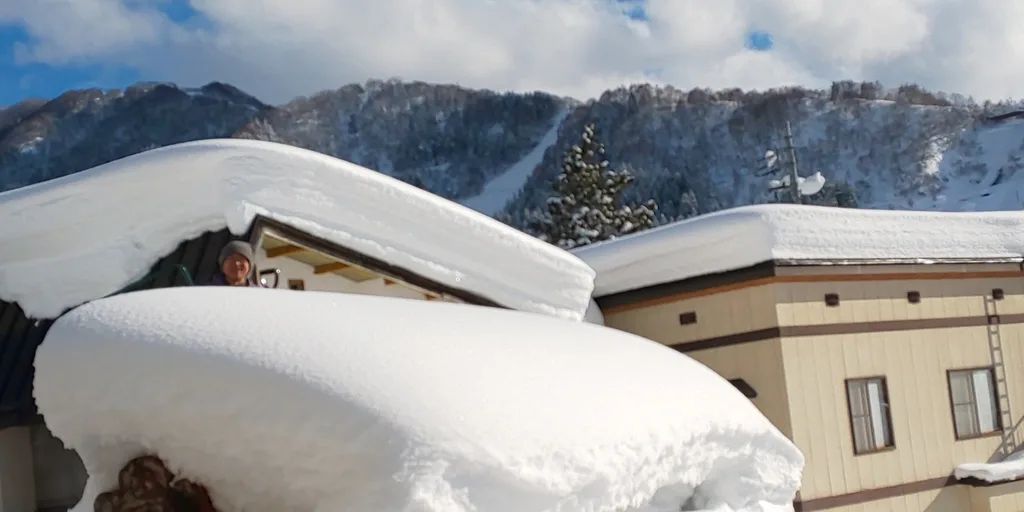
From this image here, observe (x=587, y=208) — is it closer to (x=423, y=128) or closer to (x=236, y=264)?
(x=236, y=264)

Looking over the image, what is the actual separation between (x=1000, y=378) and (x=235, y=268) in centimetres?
878

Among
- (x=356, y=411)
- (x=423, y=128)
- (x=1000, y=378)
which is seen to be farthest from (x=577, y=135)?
(x=356, y=411)

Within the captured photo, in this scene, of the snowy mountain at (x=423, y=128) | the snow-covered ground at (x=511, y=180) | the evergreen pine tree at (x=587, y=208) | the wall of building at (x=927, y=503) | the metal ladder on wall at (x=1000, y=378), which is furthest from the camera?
the snowy mountain at (x=423, y=128)

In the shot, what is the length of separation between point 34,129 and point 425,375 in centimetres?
13103

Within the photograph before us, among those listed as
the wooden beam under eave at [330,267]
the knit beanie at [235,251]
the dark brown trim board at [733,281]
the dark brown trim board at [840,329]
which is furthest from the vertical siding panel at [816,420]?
the knit beanie at [235,251]

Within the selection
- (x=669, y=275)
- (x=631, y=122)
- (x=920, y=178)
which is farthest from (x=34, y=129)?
(x=669, y=275)

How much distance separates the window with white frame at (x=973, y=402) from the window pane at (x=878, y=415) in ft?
3.17

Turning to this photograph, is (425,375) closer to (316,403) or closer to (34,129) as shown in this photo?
(316,403)

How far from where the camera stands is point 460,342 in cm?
338

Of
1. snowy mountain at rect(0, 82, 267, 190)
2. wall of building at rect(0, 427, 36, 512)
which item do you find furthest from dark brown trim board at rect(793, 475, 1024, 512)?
snowy mountain at rect(0, 82, 267, 190)

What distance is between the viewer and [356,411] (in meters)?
2.75

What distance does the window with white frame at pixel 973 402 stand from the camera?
10.3m

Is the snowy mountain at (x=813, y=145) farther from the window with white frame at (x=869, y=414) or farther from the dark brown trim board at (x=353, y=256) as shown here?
the dark brown trim board at (x=353, y=256)

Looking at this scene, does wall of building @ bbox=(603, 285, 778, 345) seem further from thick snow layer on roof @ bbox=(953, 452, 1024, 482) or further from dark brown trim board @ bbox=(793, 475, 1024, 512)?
thick snow layer on roof @ bbox=(953, 452, 1024, 482)
